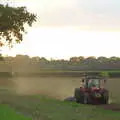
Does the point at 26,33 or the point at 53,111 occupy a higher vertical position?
the point at 26,33

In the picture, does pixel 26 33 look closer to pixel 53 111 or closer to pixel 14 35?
pixel 14 35

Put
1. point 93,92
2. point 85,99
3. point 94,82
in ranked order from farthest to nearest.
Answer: point 94,82 < point 85,99 < point 93,92

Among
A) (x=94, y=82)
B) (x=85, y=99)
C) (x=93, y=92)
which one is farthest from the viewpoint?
(x=94, y=82)

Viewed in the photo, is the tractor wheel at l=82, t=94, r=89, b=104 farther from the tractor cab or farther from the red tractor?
the tractor cab

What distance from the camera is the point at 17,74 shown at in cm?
11138

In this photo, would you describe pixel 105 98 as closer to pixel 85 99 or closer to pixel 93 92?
pixel 93 92

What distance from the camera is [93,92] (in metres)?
39.5

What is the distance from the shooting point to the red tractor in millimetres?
39466

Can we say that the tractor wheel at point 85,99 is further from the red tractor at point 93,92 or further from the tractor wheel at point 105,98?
the tractor wheel at point 105,98

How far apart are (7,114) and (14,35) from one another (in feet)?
84.3

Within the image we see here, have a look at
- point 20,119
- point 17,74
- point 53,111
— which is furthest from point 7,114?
point 17,74

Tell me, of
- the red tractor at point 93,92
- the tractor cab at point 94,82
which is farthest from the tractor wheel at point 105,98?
the tractor cab at point 94,82

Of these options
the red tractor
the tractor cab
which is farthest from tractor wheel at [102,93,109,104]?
the tractor cab

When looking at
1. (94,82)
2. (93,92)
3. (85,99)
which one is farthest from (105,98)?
(94,82)
